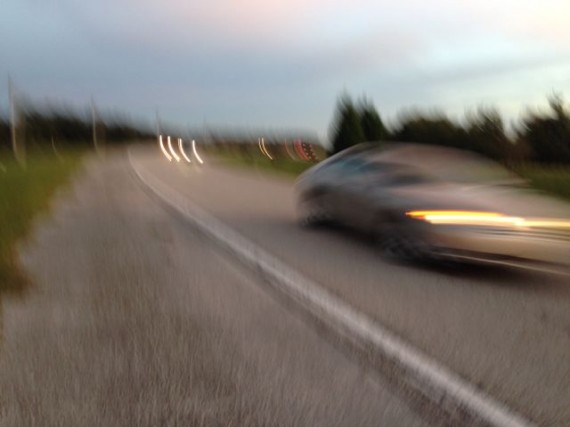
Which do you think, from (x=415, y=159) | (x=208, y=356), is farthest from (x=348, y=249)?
(x=208, y=356)

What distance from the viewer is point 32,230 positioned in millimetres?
11219

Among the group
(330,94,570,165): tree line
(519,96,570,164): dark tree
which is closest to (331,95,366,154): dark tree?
(330,94,570,165): tree line

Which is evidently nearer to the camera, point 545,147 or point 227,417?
point 227,417

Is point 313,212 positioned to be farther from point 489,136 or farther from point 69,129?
point 69,129

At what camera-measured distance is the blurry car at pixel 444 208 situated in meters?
7.80

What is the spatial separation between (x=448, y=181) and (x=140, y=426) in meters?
6.25

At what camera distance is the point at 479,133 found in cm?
4097

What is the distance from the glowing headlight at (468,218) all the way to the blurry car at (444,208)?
0.01m

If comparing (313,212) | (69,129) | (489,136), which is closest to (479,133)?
(489,136)

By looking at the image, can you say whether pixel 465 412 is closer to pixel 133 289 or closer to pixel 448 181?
pixel 133 289

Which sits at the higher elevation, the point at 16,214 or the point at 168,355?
the point at 16,214

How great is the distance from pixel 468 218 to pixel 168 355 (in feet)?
14.5

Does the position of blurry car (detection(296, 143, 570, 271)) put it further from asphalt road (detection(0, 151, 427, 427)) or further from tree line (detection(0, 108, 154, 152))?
tree line (detection(0, 108, 154, 152))

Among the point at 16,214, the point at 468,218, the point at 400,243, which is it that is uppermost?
the point at 16,214
